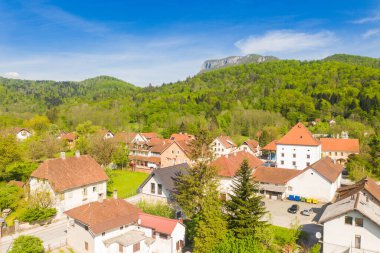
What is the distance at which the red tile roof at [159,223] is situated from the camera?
26127mm

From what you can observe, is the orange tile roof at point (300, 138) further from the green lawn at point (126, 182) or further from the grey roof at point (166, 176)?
the grey roof at point (166, 176)

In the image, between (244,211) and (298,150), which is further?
(298,150)

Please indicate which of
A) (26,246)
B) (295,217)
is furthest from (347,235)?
(26,246)

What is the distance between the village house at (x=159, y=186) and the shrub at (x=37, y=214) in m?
10.7

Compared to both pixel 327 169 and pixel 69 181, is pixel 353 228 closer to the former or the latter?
pixel 327 169

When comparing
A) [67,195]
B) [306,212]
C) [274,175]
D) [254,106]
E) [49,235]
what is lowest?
[49,235]

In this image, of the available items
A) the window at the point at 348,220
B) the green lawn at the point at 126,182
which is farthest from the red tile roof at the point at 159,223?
the green lawn at the point at 126,182

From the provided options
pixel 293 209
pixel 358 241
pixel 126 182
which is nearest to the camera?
pixel 358 241

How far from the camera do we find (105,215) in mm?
27016

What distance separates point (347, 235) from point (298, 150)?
3611 centimetres

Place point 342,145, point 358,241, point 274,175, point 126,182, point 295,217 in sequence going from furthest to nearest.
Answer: point 342,145
point 126,182
point 274,175
point 295,217
point 358,241

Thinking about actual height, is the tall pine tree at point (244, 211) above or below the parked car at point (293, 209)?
Answer: above

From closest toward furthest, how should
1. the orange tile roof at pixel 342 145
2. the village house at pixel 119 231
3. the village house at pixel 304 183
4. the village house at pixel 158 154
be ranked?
the village house at pixel 119 231 → the village house at pixel 304 183 → the village house at pixel 158 154 → the orange tile roof at pixel 342 145

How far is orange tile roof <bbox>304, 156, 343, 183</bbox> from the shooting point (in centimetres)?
4210
